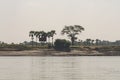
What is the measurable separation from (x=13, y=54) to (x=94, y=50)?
29.2 metres

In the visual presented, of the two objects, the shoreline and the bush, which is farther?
the bush

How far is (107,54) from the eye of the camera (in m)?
157

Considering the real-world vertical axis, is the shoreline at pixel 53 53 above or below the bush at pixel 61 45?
below
